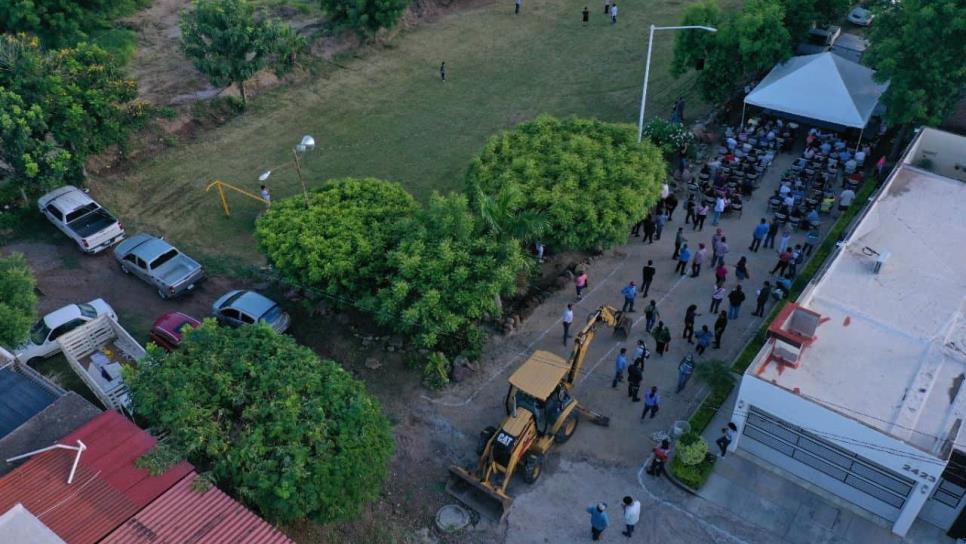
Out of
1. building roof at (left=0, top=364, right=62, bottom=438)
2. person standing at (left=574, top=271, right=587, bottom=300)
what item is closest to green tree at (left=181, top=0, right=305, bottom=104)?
building roof at (left=0, top=364, right=62, bottom=438)

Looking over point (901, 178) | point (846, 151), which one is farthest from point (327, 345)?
point (846, 151)

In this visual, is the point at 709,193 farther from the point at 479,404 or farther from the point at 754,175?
the point at 479,404

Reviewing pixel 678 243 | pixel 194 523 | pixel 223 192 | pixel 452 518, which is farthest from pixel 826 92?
pixel 194 523

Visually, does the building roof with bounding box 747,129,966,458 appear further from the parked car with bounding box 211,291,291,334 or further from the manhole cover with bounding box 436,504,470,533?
the parked car with bounding box 211,291,291,334

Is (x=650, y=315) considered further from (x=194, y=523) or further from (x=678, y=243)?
(x=194, y=523)

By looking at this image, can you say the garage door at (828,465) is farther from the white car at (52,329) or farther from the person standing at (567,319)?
the white car at (52,329)

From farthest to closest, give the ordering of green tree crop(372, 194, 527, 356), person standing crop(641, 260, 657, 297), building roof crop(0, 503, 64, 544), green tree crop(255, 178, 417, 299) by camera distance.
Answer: person standing crop(641, 260, 657, 297), green tree crop(255, 178, 417, 299), green tree crop(372, 194, 527, 356), building roof crop(0, 503, 64, 544)

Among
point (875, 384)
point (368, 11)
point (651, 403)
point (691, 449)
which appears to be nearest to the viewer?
point (875, 384)
